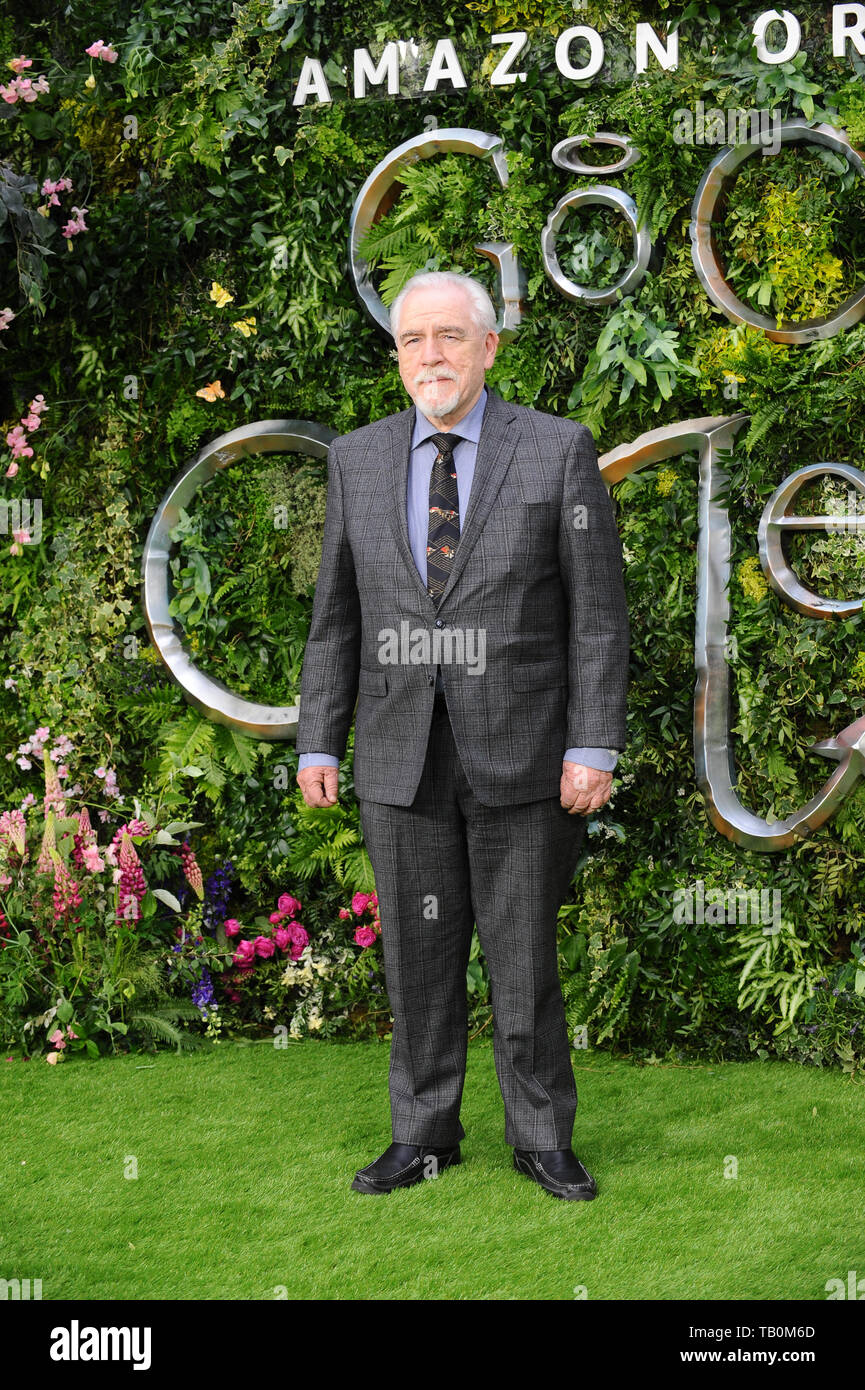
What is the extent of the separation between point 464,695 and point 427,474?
576mm

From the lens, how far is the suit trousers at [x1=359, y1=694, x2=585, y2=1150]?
3.43 meters

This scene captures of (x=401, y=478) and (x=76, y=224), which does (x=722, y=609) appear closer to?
(x=401, y=478)

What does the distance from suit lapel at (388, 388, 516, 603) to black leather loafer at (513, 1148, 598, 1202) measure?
1.47 metres

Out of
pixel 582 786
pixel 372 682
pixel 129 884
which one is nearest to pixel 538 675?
pixel 582 786

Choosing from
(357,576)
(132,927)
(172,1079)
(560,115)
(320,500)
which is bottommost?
(172,1079)

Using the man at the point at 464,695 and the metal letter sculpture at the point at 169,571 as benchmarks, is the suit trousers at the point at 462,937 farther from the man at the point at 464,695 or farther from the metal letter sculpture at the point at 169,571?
the metal letter sculpture at the point at 169,571

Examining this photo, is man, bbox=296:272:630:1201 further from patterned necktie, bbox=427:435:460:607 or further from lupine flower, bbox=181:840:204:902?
lupine flower, bbox=181:840:204:902

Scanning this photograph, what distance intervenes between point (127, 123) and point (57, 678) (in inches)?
81.3

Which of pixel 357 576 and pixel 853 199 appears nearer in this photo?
pixel 357 576

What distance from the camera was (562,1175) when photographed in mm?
3527

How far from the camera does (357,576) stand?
3.50m

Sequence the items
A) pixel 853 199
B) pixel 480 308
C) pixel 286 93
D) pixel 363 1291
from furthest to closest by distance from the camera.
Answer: pixel 286 93 → pixel 853 199 → pixel 480 308 → pixel 363 1291

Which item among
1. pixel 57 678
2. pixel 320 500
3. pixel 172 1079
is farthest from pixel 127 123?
pixel 172 1079

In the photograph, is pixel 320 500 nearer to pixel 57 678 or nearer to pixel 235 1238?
pixel 57 678
